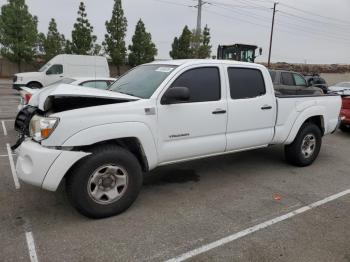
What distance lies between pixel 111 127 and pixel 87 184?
26.5 inches

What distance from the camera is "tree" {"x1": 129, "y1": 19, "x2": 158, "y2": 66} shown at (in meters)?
36.4

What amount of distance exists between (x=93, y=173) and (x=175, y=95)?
132cm

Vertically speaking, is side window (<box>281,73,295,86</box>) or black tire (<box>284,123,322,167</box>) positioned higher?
side window (<box>281,73,295,86</box>)

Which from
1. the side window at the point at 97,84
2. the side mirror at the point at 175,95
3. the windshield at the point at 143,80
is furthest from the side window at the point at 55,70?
the side mirror at the point at 175,95

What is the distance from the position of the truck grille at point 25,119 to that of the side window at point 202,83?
174 cm

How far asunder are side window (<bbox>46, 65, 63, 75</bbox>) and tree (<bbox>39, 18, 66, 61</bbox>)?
1794 cm

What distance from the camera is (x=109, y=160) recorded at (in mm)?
3781

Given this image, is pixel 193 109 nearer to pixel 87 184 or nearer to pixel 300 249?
pixel 87 184

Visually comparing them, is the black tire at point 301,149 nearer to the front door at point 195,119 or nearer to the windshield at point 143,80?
the front door at point 195,119

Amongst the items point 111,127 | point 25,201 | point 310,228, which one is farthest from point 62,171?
point 310,228

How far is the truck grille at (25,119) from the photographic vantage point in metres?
3.88

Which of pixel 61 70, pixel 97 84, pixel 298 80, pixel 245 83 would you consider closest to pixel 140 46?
pixel 61 70

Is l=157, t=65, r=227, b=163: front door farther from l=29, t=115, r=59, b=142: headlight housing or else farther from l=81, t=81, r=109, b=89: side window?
l=81, t=81, r=109, b=89: side window

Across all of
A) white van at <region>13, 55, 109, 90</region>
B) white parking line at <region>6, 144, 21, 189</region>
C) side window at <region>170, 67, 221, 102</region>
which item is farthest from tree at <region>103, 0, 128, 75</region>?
side window at <region>170, 67, 221, 102</region>
